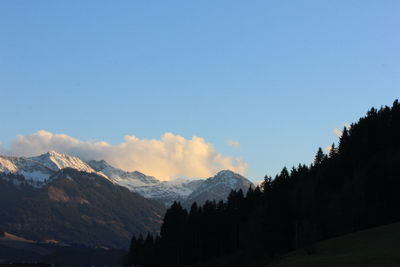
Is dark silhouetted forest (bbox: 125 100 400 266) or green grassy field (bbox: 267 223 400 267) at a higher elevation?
dark silhouetted forest (bbox: 125 100 400 266)

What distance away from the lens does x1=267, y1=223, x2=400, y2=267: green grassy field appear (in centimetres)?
5762

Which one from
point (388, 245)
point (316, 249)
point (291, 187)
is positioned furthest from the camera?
point (291, 187)

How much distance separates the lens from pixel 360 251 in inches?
2630

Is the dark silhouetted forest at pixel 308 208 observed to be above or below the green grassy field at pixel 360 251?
above

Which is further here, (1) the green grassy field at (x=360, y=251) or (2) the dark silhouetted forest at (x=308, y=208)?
(2) the dark silhouetted forest at (x=308, y=208)

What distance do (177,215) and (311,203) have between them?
202 feet

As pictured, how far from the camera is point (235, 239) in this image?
497ft

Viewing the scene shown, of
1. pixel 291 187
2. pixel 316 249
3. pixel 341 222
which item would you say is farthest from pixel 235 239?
pixel 316 249

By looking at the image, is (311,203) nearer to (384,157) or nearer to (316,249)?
(384,157)

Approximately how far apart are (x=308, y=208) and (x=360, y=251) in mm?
56127

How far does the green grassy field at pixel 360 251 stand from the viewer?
57625mm

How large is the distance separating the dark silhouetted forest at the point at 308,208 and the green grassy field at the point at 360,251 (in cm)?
404

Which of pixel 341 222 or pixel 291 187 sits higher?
pixel 291 187

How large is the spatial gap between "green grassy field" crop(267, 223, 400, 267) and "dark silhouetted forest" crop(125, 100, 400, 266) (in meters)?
4.04
